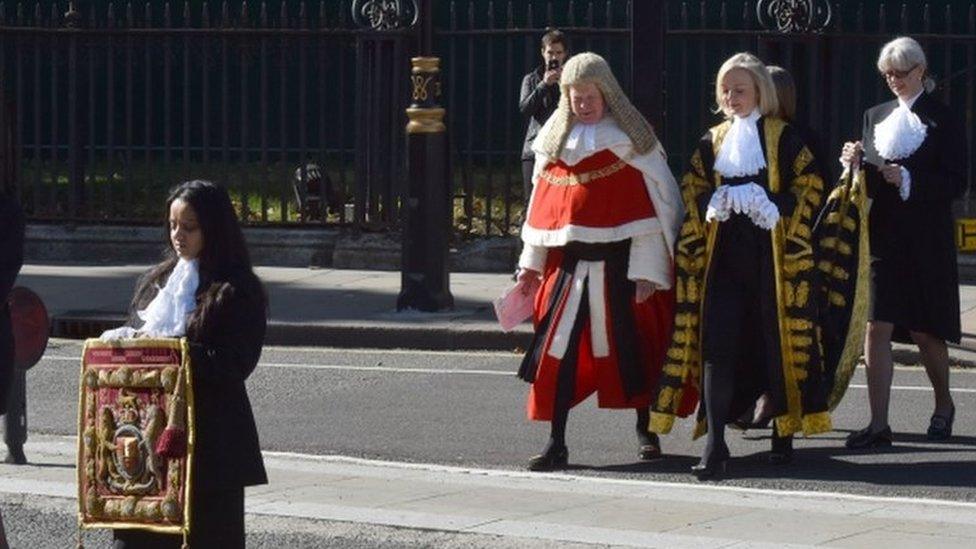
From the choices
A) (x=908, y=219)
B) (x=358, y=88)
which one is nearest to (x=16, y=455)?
(x=908, y=219)

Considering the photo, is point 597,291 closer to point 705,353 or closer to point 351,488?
point 705,353

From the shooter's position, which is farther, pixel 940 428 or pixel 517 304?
pixel 940 428

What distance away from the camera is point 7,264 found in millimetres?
7281

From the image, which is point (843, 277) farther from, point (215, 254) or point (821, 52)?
point (821, 52)

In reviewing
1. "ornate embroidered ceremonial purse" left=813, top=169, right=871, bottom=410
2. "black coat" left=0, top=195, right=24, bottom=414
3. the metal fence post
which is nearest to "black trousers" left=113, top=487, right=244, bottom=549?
"black coat" left=0, top=195, right=24, bottom=414

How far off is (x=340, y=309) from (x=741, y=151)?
22.1ft

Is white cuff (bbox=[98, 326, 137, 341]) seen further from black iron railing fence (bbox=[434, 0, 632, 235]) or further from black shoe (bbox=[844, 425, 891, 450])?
black iron railing fence (bbox=[434, 0, 632, 235])

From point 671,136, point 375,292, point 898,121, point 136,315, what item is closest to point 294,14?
point 671,136

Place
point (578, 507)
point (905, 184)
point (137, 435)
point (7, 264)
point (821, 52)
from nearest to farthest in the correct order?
point (137, 435), point (7, 264), point (578, 507), point (905, 184), point (821, 52)

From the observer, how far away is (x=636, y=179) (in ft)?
31.6

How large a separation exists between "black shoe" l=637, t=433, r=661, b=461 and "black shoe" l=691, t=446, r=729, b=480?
0.48 metres

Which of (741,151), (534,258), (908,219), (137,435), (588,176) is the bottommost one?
(137,435)

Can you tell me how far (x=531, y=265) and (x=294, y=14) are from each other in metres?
14.5

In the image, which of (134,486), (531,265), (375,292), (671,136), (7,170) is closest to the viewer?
(134,486)
